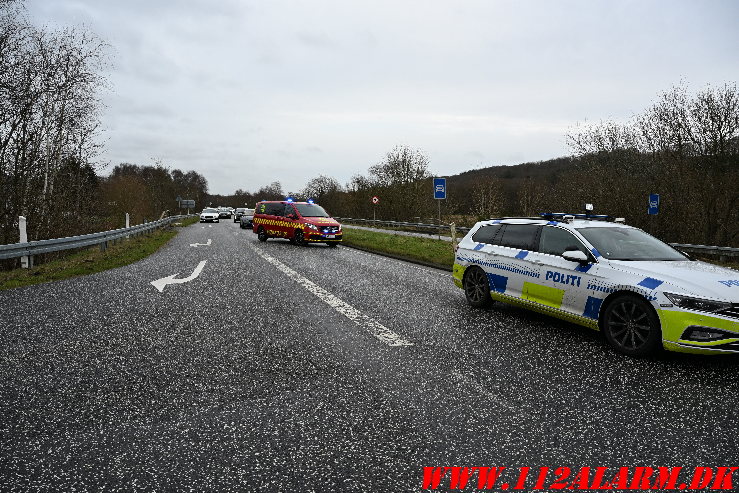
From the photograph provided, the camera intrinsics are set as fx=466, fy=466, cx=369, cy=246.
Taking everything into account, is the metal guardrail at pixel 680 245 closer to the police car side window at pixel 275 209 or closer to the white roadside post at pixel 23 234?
the police car side window at pixel 275 209

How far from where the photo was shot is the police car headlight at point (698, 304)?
14.0ft

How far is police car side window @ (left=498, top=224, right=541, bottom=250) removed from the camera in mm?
6625

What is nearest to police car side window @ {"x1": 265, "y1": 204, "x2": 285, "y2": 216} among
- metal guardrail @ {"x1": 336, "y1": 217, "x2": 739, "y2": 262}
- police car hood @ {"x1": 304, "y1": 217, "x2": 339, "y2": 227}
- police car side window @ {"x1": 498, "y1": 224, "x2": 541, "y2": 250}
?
police car hood @ {"x1": 304, "y1": 217, "x2": 339, "y2": 227}

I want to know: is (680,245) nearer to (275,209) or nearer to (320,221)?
(320,221)

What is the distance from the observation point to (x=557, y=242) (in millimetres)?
6176

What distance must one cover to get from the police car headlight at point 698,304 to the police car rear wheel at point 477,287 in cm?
289

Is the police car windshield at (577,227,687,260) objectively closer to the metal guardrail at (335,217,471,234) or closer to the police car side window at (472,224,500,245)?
the police car side window at (472,224,500,245)

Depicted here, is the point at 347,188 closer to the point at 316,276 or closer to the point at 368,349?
the point at 316,276

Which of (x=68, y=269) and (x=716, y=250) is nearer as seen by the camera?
(x=68, y=269)

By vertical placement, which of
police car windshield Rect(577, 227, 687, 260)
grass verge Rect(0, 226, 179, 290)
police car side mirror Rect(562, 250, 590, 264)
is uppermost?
police car windshield Rect(577, 227, 687, 260)

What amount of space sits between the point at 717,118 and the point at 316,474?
25888 millimetres

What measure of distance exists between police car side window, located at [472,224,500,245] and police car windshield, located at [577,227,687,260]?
4.92ft

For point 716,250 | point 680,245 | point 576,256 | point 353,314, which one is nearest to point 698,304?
point 576,256

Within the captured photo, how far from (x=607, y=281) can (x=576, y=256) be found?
52 cm
